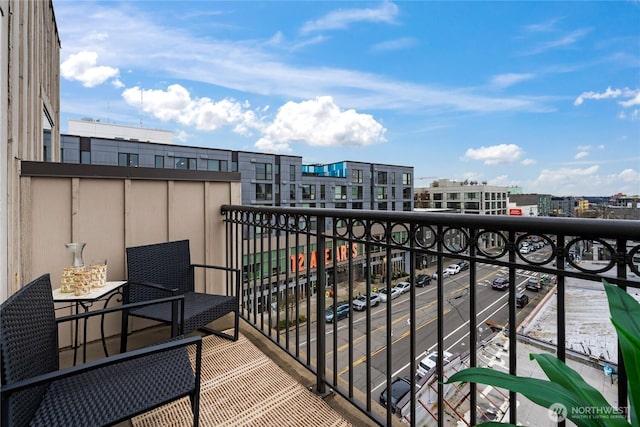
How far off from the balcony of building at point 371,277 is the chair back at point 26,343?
2.02 ft

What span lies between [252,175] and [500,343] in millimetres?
21230

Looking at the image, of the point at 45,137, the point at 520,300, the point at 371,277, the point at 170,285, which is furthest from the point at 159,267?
the point at 45,137

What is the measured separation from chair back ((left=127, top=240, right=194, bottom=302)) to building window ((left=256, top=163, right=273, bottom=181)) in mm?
19763

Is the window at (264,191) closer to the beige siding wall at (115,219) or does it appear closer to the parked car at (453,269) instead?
the beige siding wall at (115,219)

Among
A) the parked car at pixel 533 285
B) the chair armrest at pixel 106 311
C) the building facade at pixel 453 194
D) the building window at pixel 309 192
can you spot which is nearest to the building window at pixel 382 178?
the building facade at pixel 453 194

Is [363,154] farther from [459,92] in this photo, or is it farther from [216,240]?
[216,240]

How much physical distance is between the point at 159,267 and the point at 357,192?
82.3 ft

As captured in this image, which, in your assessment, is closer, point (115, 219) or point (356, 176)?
point (115, 219)

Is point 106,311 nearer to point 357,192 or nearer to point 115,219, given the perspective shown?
point 115,219

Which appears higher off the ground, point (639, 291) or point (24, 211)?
point (24, 211)

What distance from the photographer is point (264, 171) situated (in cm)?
2205

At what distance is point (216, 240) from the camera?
288 cm

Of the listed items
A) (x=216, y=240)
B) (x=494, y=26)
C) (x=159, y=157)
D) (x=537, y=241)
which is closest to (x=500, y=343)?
(x=537, y=241)

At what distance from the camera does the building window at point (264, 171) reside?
2183 cm
